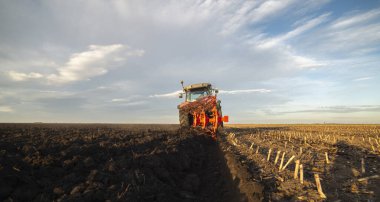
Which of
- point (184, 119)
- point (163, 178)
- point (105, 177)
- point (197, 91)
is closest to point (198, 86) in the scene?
point (197, 91)

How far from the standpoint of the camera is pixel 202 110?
17.2 metres

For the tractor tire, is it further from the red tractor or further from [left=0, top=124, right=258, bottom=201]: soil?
[left=0, top=124, right=258, bottom=201]: soil

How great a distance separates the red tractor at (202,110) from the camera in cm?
1683

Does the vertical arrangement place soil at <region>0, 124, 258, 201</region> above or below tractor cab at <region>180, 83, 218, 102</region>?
below

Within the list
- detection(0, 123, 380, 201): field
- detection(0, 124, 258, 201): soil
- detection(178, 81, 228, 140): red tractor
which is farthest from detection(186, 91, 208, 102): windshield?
detection(0, 124, 258, 201): soil

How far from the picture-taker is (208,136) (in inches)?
691

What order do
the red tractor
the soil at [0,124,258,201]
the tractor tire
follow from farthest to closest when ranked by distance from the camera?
the tractor tire → the red tractor → the soil at [0,124,258,201]

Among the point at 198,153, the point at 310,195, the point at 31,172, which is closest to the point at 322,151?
the point at 198,153

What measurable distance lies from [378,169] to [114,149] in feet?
27.8

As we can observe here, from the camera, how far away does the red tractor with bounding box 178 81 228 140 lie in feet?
55.2

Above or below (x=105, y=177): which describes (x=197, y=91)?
above

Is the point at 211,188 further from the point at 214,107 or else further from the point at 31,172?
the point at 214,107

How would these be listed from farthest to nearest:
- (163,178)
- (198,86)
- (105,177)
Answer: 1. (198,86)
2. (163,178)
3. (105,177)

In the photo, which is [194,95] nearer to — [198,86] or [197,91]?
[197,91]
